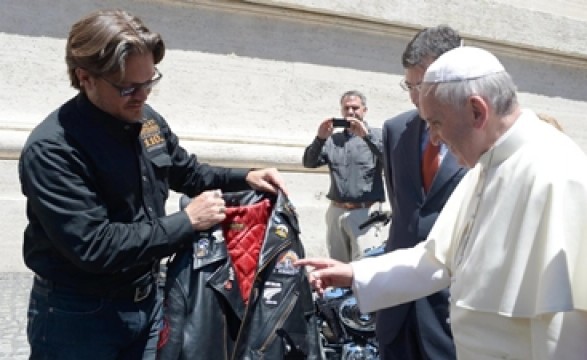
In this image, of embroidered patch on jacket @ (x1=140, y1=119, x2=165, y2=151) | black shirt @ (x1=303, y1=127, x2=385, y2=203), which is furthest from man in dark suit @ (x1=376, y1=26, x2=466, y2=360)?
black shirt @ (x1=303, y1=127, x2=385, y2=203)

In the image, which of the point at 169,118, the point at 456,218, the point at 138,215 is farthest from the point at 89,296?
the point at 169,118

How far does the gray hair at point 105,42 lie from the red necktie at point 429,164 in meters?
1.32

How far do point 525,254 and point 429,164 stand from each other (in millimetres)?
1214

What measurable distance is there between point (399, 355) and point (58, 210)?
1.62 metres

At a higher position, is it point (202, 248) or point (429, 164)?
point (429, 164)

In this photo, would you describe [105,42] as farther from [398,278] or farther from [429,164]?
[429,164]

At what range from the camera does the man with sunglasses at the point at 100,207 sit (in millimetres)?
2139

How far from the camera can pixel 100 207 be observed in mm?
2197

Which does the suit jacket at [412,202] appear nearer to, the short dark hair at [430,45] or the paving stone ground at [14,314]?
the short dark hair at [430,45]

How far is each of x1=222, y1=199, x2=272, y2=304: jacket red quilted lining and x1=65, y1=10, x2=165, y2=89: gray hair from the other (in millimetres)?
751

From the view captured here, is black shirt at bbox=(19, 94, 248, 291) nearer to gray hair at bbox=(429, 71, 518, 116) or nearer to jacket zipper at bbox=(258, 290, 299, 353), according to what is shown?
jacket zipper at bbox=(258, 290, 299, 353)

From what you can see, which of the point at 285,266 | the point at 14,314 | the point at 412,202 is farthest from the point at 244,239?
the point at 14,314

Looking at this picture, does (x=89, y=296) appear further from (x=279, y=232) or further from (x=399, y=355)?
(x=399, y=355)

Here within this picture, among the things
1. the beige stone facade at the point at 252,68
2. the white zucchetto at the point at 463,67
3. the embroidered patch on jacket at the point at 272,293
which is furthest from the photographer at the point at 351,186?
the white zucchetto at the point at 463,67
